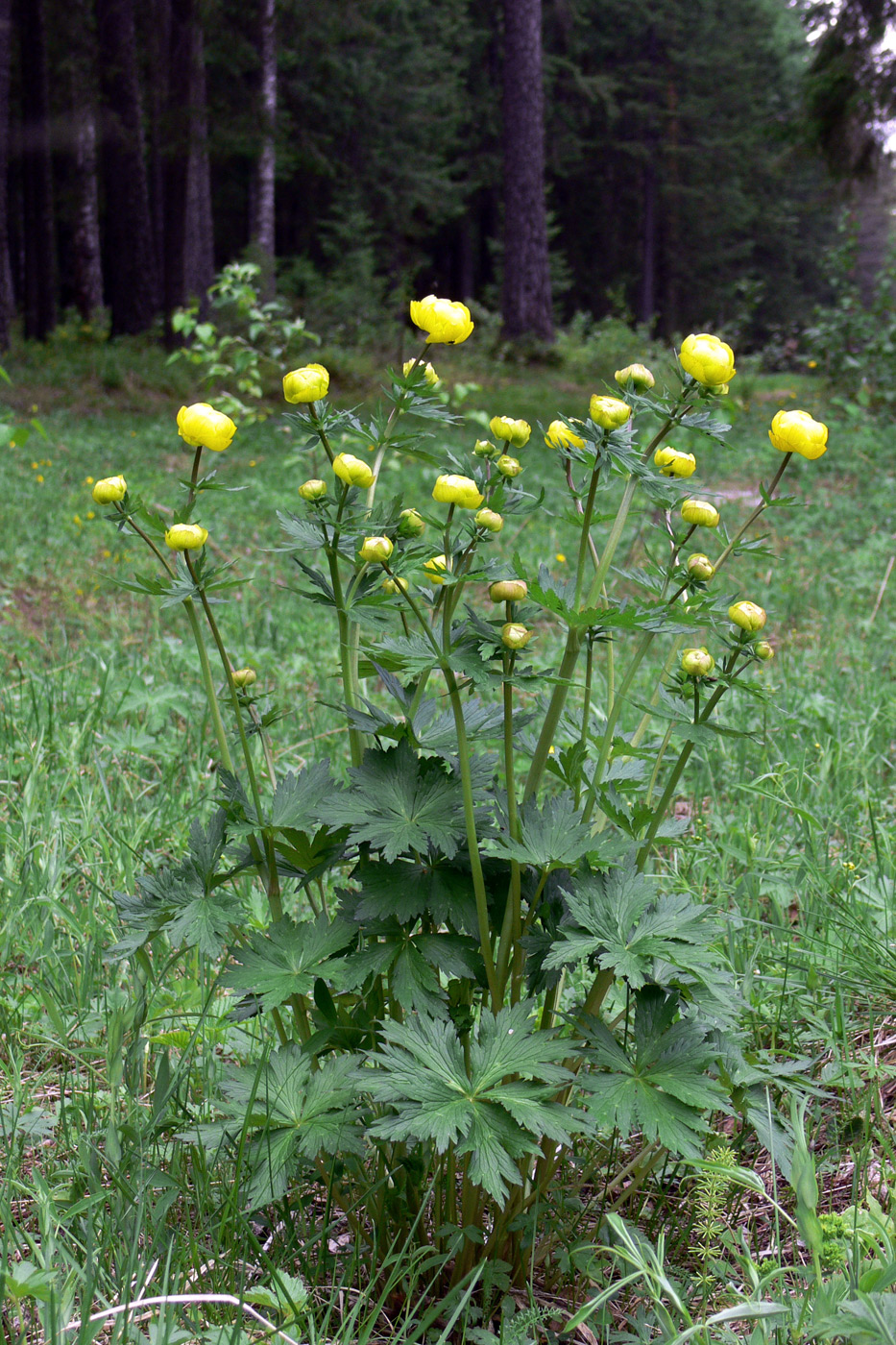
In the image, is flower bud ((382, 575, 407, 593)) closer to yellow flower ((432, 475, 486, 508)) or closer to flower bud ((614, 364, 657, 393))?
yellow flower ((432, 475, 486, 508))

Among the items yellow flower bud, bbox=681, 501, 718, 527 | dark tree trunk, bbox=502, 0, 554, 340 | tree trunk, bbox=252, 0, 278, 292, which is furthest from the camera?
dark tree trunk, bbox=502, 0, 554, 340

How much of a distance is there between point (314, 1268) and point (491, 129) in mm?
25004

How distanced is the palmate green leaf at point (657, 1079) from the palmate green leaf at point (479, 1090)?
0.04m

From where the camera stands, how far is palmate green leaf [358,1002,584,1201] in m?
0.84

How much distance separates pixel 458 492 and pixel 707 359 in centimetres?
27

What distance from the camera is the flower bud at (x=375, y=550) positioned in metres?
0.95

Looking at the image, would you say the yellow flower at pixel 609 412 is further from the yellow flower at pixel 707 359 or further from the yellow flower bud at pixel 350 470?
the yellow flower bud at pixel 350 470

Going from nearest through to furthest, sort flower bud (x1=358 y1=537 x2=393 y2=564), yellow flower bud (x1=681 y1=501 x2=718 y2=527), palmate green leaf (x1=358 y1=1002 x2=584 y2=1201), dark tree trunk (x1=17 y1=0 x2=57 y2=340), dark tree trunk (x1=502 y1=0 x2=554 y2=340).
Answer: palmate green leaf (x1=358 y1=1002 x2=584 y2=1201)
flower bud (x1=358 y1=537 x2=393 y2=564)
yellow flower bud (x1=681 y1=501 x2=718 y2=527)
dark tree trunk (x1=502 y1=0 x2=554 y2=340)
dark tree trunk (x1=17 y1=0 x2=57 y2=340)

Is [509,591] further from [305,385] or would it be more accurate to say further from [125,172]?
[125,172]

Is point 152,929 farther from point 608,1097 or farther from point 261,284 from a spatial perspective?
point 261,284

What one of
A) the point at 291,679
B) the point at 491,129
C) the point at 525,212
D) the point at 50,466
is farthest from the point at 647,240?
the point at 291,679

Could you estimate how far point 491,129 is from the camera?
22.3m

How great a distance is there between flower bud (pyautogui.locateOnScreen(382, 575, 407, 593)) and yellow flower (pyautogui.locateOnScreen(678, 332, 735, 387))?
1.19ft

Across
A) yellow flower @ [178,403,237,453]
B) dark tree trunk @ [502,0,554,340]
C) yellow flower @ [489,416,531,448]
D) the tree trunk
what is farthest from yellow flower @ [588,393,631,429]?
dark tree trunk @ [502,0,554,340]
